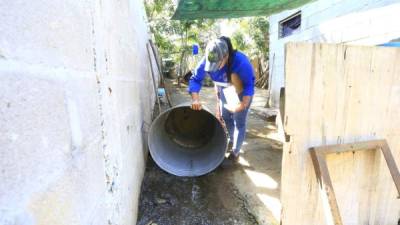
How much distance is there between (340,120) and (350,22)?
3109mm

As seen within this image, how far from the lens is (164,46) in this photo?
12867 mm

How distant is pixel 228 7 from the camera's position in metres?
3.20

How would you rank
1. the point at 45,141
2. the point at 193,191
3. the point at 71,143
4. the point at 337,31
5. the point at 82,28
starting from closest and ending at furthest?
the point at 45,141, the point at 71,143, the point at 82,28, the point at 193,191, the point at 337,31

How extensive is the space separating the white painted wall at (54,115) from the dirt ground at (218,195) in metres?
1.06

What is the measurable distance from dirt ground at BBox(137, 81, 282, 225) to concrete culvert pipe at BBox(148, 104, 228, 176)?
14 centimetres

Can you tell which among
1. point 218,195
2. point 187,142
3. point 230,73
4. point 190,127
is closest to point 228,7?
point 230,73

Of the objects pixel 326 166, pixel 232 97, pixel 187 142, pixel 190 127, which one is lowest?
pixel 187 142

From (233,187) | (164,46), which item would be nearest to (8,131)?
(233,187)

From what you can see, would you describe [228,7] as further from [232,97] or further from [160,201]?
[160,201]

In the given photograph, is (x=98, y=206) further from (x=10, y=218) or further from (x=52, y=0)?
(x=52, y=0)

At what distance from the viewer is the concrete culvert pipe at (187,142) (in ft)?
9.00

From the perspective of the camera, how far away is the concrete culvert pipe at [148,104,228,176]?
2744 millimetres

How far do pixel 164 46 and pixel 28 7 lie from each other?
12.8 meters

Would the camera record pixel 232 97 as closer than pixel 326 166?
No
